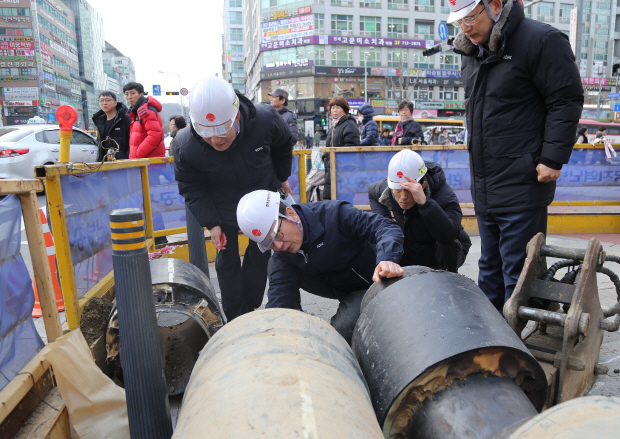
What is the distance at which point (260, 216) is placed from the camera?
2.44 metres

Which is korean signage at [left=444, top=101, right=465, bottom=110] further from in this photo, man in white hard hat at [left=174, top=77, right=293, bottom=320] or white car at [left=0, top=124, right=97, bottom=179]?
man in white hard hat at [left=174, top=77, right=293, bottom=320]

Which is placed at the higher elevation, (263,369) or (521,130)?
(521,130)

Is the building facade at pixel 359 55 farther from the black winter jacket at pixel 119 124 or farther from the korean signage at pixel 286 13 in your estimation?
the black winter jacket at pixel 119 124

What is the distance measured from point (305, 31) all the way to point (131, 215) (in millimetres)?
54497

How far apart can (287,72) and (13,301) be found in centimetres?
5456

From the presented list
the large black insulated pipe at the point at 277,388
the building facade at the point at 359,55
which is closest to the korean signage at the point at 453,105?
the building facade at the point at 359,55

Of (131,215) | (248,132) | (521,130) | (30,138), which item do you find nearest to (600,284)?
(521,130)

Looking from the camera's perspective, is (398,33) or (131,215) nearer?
(131,215)

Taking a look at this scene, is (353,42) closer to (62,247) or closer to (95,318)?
(95,318)

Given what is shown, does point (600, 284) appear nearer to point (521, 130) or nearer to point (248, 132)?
point (521, 130)

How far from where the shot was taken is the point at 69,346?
2.15m

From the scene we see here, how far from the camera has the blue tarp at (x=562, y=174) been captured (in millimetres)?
6754

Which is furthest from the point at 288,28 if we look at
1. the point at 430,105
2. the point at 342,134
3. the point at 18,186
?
the point at 18,186

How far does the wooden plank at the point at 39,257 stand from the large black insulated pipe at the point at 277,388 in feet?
2.90
